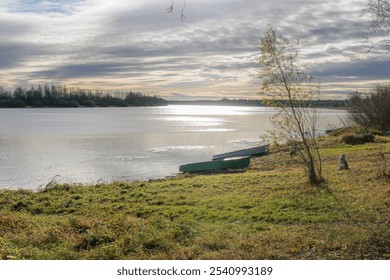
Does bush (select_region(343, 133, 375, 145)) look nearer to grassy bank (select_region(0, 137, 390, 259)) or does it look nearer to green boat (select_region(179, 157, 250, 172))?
green boat (select_region(179, 157, 250, 172))

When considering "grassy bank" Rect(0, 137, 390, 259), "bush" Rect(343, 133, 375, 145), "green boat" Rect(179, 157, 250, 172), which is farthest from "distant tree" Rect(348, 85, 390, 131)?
"grassy bank" Rect(0, 137, 390, 259)

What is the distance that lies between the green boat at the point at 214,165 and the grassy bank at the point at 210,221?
293 inches

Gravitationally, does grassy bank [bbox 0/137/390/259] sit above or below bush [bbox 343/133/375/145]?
above

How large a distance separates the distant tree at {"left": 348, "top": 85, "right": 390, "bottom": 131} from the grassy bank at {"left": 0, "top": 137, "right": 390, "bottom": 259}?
27740mm

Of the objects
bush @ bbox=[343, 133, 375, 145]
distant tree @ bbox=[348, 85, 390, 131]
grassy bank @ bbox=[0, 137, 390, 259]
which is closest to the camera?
grassy bank @ bbox=[0, 137, 390, 259]

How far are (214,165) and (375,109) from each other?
81.2ft

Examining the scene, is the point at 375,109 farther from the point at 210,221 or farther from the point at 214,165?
the point at 210,221

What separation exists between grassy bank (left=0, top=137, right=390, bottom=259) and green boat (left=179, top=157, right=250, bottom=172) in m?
7.45

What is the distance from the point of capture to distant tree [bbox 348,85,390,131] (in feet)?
141

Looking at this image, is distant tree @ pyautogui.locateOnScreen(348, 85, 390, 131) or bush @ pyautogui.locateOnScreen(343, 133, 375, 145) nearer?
bush @ pyautogui.locateOnScreen(343, 133, 375, 145)

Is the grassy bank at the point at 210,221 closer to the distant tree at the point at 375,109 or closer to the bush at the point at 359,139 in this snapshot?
the bush at the point at 359,139

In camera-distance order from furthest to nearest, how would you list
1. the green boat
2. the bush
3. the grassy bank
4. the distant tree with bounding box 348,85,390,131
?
1. the distant tree with bounding box 348,85,390,131
2. the bush
3. the green boat
4. the grassy bank
